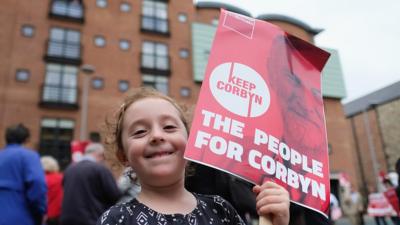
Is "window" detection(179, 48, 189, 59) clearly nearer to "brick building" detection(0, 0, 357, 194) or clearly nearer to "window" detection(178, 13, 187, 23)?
"brick building" detection(0, 0, 357, 194)

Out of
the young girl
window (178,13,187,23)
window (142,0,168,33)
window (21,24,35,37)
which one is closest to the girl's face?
the young girl

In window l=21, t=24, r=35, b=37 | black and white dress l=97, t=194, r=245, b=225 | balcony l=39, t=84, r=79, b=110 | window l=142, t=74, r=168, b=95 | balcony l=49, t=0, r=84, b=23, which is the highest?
balcony l=49, t=0, r=84, b=23

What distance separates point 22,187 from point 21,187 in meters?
0.01

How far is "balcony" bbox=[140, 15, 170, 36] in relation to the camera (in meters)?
22.5

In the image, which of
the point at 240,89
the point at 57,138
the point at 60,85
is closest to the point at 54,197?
the point at 240,89

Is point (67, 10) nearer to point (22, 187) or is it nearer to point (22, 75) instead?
point (22, 75)

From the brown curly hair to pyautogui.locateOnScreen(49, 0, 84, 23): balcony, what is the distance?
21.3 meters

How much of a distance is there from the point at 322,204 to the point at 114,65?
21072 mm

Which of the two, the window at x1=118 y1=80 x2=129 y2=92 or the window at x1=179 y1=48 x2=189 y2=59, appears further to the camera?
the window at x1=179 y1=48 x2=189 y2=59

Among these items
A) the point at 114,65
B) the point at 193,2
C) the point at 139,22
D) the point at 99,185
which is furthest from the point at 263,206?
the point at 193,2

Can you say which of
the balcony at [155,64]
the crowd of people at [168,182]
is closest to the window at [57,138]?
the balcony at [155,64]

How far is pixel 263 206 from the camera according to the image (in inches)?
41.0

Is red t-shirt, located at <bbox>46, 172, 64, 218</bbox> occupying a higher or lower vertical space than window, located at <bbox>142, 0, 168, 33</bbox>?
lower

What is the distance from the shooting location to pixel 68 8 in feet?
69.5
